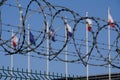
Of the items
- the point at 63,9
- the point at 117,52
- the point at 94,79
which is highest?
the point at 63,9

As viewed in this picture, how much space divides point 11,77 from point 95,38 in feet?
19.2

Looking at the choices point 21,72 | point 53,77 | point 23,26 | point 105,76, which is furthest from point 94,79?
point 23,26

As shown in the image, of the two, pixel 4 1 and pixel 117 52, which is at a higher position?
pixel 4 1

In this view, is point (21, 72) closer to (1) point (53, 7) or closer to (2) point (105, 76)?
(1) point (53, 7)

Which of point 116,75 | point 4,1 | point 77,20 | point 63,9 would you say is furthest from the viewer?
point 116,75

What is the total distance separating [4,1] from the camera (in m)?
21.2

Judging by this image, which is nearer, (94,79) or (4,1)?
(4,1)

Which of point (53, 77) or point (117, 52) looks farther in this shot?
point (117, 52)

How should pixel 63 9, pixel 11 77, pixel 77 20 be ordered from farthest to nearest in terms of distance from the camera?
pixel 77 20, pixel 63 9, pixel 11 77

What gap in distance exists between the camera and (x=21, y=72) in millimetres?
24984

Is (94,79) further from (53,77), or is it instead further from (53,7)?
(53,7)

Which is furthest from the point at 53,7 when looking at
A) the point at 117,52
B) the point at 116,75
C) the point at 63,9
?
the point at 116,75

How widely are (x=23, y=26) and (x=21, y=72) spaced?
11.0 feet

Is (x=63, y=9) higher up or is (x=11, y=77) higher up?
(x=63, y=9)
